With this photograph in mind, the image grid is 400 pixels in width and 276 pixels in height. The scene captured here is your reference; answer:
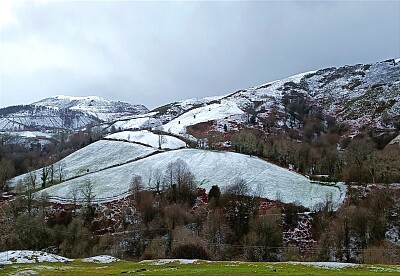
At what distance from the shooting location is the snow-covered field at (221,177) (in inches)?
5157

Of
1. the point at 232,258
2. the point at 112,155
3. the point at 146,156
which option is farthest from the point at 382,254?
the point at 112,155

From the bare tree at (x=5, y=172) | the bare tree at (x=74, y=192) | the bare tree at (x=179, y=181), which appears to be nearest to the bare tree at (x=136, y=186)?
the bare tree at (x=179, y=181)

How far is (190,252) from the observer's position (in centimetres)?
7519

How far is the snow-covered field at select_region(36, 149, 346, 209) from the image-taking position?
131000 millimetres

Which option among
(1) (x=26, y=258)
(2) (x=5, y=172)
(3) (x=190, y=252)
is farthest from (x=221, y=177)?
(2) (x=5, y=172)

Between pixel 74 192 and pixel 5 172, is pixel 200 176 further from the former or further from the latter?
pixel 5 172

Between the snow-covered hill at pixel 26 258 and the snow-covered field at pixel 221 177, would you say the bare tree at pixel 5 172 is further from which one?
the snow-covered hill at pixel 26 258

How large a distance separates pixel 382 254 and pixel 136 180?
8339cm

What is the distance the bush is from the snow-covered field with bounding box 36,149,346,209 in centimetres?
5661

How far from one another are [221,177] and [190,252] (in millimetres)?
72206

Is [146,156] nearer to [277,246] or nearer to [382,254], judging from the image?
[277,246]

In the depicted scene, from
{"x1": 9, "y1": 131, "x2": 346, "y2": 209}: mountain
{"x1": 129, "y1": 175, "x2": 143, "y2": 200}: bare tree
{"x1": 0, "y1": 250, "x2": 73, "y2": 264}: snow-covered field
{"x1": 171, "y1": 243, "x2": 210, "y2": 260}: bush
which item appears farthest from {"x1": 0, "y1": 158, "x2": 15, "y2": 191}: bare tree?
{"x1": 171, "y1": 243, "x2": 210, "y2": 260}: bush

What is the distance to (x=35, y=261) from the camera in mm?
61000

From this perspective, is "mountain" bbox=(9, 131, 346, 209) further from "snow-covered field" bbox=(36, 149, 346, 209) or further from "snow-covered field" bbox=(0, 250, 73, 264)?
"snow-covered field" bbox=(0, 250, 73, 264)
